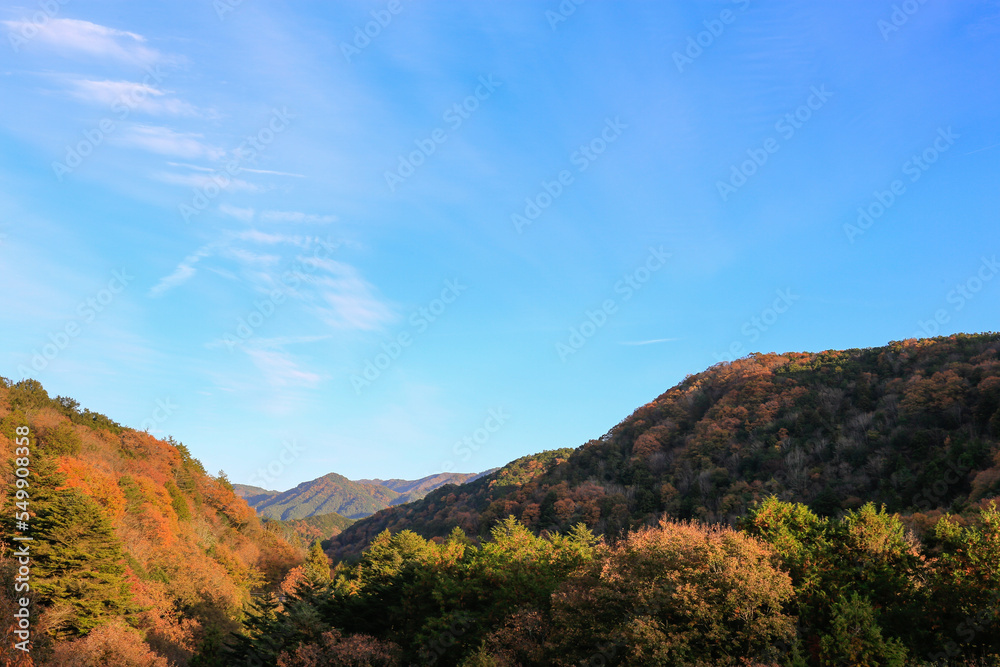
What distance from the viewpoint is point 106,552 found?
121 feet

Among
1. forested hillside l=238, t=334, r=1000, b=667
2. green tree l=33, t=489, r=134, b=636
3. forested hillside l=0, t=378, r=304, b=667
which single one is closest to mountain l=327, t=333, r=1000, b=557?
forested hillside l=238, t=334, r=1000, b=667

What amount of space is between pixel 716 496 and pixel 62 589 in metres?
62.4

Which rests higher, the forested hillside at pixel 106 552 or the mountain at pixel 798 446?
the mountain at pixel 798 446

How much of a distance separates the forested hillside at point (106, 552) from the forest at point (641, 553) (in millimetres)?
192

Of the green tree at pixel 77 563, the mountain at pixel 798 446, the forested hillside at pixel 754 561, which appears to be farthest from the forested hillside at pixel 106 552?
the mountain at pixel 798 446

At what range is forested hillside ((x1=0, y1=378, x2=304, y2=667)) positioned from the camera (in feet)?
108

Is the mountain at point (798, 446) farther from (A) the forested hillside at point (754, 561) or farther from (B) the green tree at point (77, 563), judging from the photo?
(B) the green tree at point (77, 563)

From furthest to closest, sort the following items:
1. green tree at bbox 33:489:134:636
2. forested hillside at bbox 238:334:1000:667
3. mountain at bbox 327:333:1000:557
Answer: mountain at bbox 327:333:1000:557 → green tree at bbox 33:489:134:636 → forested hillside at bbox 238:334:1000:667

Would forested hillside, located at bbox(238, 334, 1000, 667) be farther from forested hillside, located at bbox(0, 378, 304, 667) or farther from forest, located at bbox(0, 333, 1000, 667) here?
forested hillside, located at bbox(0, 378, 304, 667)

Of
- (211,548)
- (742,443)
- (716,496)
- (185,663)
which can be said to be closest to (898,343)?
(742,443)

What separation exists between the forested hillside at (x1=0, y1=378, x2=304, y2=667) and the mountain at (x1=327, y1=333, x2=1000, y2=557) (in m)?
40.2

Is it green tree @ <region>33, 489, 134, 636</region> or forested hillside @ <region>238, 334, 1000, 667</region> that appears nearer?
forested hillside @ <region>238, 334, 1000, 667</region>

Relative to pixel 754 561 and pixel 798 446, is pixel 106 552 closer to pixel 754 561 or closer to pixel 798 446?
pixel 754 561

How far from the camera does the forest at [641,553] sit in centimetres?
2050
